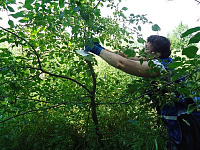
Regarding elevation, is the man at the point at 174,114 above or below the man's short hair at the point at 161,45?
below

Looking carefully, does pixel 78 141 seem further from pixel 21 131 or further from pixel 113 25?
pixel 113 25

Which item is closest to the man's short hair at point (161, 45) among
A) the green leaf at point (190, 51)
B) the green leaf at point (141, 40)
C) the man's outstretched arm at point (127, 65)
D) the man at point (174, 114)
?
the man at point (174, 114)

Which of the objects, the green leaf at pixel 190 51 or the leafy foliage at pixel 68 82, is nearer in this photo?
the green leaf at pixel 190 51

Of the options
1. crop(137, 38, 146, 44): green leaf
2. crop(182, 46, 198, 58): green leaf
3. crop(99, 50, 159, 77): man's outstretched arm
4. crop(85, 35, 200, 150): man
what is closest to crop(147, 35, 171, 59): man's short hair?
crop(85, 35, 200, 150): man

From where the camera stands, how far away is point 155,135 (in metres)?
1.55

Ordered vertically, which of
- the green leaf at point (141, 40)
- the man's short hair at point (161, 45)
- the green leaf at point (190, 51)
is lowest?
the green leaf at point (190, 51)

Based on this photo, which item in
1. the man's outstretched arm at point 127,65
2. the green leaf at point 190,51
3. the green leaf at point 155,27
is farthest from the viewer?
the man's outstretched arm at point 127,65

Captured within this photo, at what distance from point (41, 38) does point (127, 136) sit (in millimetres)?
1346

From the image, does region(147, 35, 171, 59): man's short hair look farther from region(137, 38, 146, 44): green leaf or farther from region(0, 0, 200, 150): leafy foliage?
region(137, 38, 146, 44): green leaf

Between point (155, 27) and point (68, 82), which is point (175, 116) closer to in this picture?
point (155, 27)

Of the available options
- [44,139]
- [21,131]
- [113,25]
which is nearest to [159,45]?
[113,25]

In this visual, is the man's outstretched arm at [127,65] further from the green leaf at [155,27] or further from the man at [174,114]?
the green leaf at [155,27]

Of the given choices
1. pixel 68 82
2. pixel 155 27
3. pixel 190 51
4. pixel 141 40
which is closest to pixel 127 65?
pixel 141 40

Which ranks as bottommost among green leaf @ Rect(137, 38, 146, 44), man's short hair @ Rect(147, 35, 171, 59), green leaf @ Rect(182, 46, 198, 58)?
green leaf @ Rect(182, 46, 198, 58)
